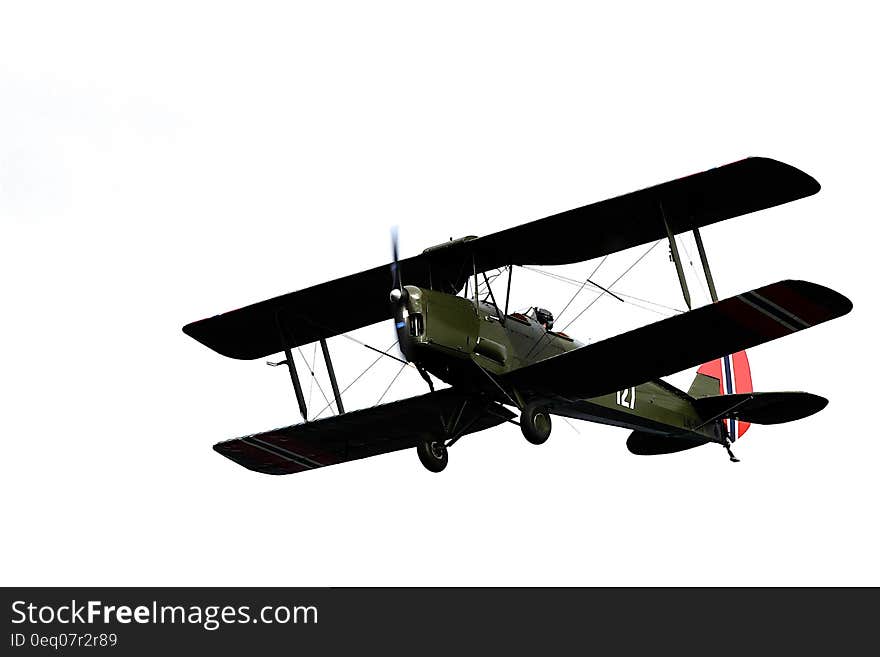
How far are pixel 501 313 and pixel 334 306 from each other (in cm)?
279

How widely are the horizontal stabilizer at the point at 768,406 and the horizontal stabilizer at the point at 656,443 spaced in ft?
1.81

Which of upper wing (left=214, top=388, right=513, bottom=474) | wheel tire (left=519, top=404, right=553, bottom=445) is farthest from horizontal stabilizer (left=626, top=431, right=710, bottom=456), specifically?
wheel tire (left=519, top=404, right=553, bottom=445)

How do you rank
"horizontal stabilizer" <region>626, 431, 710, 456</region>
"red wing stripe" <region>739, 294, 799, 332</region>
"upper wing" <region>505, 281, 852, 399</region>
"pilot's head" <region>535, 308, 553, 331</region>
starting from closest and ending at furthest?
1. "upper wing" <region>505, 281, 852, 399</region>
2. "red wing stripe" <region>739, 294, 799, 332</region>
3. "pilot's head" <region>535, 308, 553, 331</region>
4. "horizontal stabilizer" <region>626, 431, 710, 456</region>

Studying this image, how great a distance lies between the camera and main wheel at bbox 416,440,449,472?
17125 millimetres

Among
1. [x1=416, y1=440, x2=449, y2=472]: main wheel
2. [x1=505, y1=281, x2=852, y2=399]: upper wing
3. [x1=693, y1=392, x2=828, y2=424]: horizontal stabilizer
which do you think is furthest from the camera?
[x1=693, y1=392, x2=828, y2=424]: horizontal stabilizer

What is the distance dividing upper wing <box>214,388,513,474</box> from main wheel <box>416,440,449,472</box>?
0.12 metres

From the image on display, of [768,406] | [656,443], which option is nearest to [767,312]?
[768,406]

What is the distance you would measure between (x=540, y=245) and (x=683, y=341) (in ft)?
6.84

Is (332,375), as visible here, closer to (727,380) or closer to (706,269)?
(706,269)

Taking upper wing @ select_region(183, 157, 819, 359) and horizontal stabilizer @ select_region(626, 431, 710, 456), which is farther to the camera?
horizontal stabilizer @ select_region(626, 431, 710, 456)

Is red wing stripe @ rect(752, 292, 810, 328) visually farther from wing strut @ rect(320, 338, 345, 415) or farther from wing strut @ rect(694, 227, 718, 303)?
wing strut @ rect(320, 338, 345, 415)

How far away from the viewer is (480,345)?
16.5 metres

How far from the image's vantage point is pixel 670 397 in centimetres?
1945
